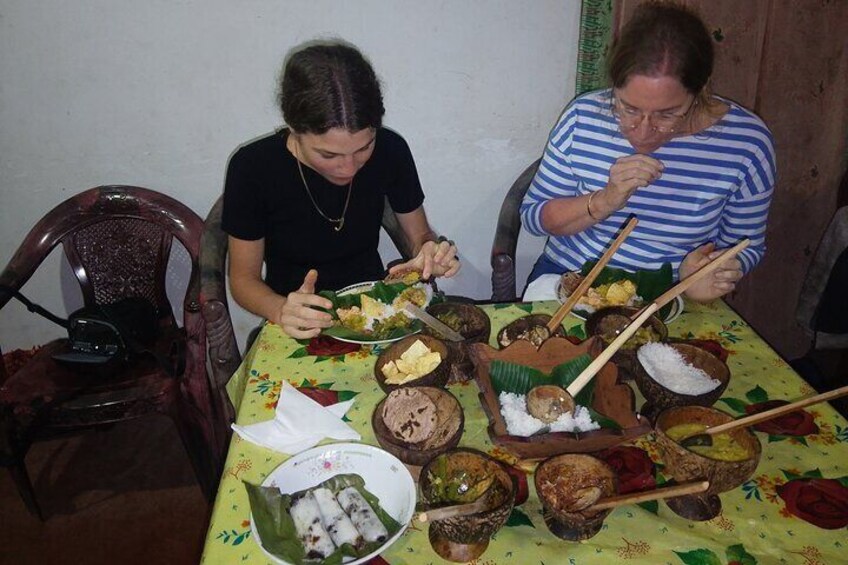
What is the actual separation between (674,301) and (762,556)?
2.61 feet

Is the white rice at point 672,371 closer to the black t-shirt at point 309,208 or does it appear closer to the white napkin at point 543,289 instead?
the white napkin at point 543,289

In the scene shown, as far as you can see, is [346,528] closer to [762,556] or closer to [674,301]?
[762,556]

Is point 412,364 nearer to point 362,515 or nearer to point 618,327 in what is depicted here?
point 362,515

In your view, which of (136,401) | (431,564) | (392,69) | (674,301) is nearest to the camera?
(431,564)

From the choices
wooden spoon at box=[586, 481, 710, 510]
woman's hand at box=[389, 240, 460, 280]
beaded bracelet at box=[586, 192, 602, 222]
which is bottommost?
wooden spoon at box=[586, 481, 710, 510]

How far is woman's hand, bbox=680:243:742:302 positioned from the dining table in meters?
0.15

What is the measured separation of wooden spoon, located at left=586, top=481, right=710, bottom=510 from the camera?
Result: 103cm

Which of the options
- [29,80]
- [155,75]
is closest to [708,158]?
[155,75]

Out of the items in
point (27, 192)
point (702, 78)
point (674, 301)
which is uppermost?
point (702, 78)

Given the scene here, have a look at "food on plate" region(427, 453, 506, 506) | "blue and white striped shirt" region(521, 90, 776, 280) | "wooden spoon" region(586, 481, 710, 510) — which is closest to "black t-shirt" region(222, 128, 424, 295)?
"blue and white striped shirt" region(521, 90, 776, 280)

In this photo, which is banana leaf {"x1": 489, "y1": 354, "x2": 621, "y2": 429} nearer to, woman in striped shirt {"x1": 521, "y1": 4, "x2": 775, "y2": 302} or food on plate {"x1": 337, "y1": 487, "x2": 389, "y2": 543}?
food on plate {"x1": 337, "y1": 487, "x2": 389, "y2": 543}

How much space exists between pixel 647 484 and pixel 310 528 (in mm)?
667

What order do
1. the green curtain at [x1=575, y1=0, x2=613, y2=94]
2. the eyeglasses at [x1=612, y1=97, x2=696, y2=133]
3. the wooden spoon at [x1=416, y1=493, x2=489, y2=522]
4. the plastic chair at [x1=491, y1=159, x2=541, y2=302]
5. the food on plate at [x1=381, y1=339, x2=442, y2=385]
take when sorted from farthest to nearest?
the green curtain at [x1=575, y1=0, x2=613, y2=94] → the plastic chair at [x1=491, y1=159, x2=541, y2=302] → the eyeglasses at [x1=612, y1=97, x2=696, y2=133] → the food on plate at [x1=381, y1=339, x2=442, y2=385] → the wooden spoon at [x1=416, y1=493, x2=489, y2=522]

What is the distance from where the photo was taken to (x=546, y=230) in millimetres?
2236
